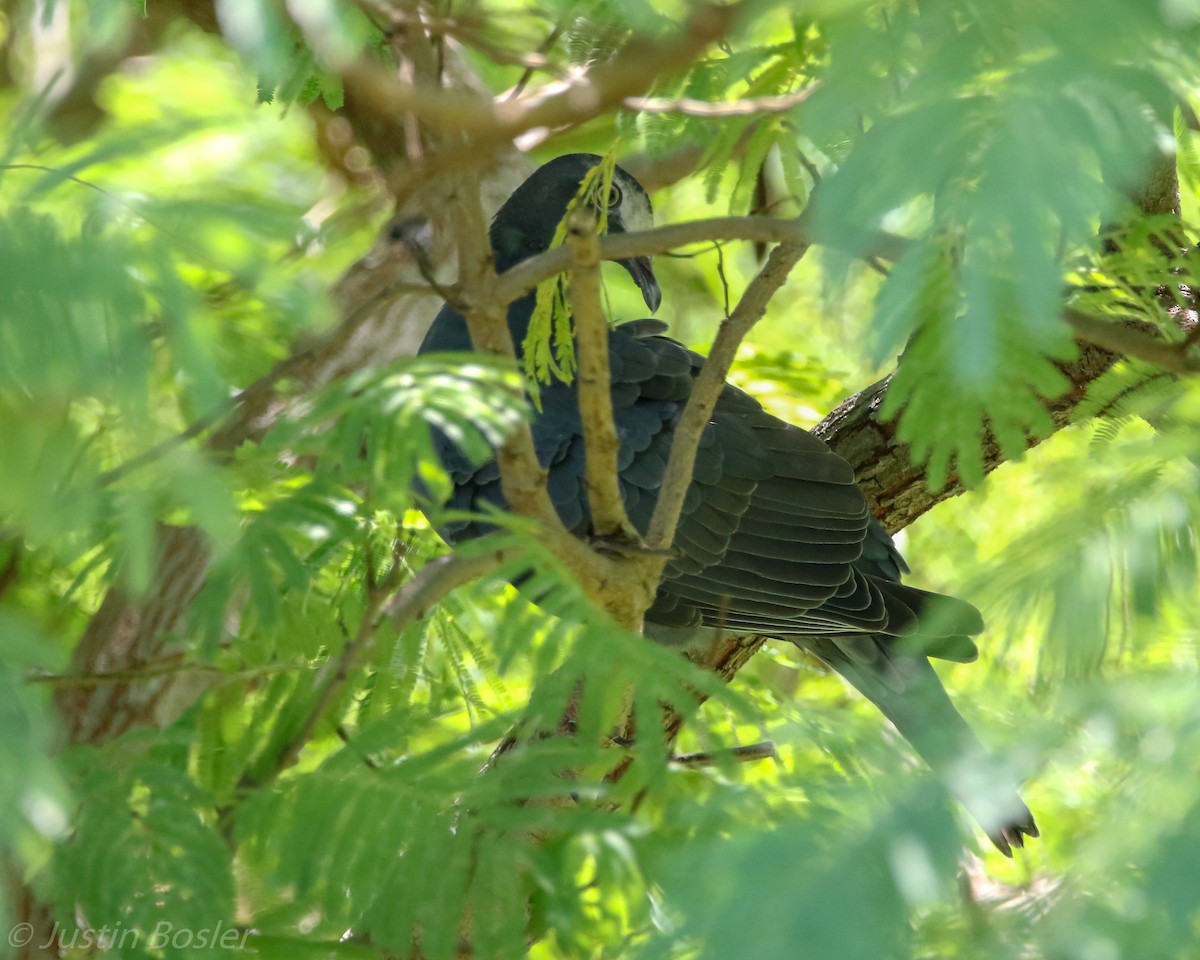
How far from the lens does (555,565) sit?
1.45 m

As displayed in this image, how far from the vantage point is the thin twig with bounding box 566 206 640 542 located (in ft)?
5.30

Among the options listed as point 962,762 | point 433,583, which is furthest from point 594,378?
point 962,762

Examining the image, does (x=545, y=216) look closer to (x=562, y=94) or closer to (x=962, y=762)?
(x=562, y=94)

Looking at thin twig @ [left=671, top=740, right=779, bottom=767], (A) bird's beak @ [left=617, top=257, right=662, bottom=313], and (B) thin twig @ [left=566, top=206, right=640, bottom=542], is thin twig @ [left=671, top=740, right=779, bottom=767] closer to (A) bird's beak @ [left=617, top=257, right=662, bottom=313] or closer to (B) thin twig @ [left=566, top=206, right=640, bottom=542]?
(B) thin twig @ [left=566, top=206, right=640, bottom=542]

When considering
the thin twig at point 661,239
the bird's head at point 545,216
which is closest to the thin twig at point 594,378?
the thin twig at point 661,239

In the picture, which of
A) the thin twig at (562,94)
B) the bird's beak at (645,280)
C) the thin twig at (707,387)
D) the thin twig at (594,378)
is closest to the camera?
the thin twig at (562,94)

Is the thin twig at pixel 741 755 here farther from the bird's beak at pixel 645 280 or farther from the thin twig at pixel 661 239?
the bird's beak at pixel 645 280

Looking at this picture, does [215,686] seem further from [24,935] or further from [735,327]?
[24,935]

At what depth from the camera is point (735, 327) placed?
6.95 feet

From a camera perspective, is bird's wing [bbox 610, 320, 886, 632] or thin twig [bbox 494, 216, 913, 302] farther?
bird's wing [bbox 610, 320, 886, 632]

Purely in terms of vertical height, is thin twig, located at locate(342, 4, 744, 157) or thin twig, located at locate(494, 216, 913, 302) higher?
thin twig, located at locate(342, 4, 744, 157)

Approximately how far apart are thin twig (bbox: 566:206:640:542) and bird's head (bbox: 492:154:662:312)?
127 cm

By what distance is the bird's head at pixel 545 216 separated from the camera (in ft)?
10.7

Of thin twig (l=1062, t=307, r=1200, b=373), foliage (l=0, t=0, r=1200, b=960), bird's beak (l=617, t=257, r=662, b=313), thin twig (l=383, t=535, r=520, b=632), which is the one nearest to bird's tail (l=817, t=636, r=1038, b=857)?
foliage (l=0, t=0, r=1200, b=960)
